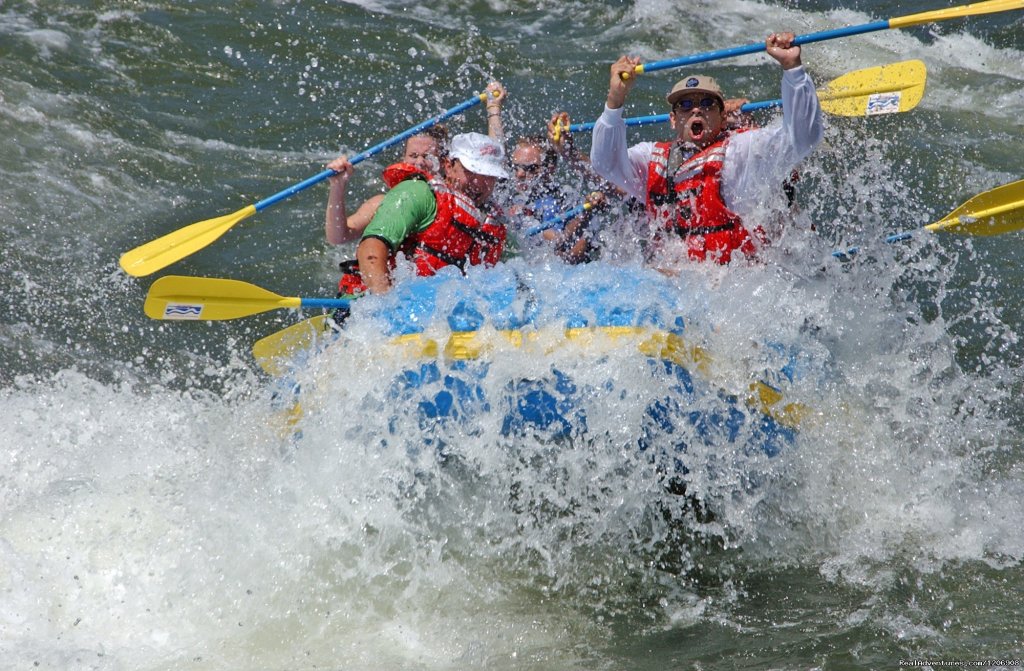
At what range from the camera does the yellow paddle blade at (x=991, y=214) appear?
209 inches

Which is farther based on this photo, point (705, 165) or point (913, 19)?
point (705, 165)

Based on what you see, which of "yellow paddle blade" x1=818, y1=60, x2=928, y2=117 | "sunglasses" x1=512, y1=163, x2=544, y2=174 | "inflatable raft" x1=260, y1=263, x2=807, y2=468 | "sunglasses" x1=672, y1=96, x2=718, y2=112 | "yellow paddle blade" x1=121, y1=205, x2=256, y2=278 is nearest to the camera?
"inflatable raft" x1=260, y1=263, x2=807, y2=468

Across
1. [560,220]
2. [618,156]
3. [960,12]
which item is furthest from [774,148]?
[560,220]

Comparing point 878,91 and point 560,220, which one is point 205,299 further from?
point 878,91

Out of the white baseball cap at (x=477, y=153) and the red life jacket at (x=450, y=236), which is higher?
the white baseball cap at (x=477, y=153)

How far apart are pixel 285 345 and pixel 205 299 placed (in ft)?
1.28

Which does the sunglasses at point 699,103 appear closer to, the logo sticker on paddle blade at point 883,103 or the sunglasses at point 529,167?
the logo sticker on paddle blade at point 883,103

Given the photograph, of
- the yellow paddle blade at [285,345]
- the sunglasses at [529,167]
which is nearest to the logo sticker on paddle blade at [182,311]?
the yellow paddle blade at [285,345]

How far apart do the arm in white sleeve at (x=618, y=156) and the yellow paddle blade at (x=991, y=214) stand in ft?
4.48

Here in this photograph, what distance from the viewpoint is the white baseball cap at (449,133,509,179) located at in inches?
201

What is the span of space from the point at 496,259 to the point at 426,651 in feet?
6.46

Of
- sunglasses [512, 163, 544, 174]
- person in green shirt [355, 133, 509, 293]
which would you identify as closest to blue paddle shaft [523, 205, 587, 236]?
sunglasses [512, 163, 544, 174]

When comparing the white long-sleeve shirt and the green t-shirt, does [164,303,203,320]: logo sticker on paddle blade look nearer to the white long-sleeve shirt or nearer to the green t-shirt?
the green t-shirt

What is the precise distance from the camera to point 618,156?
5.01m
